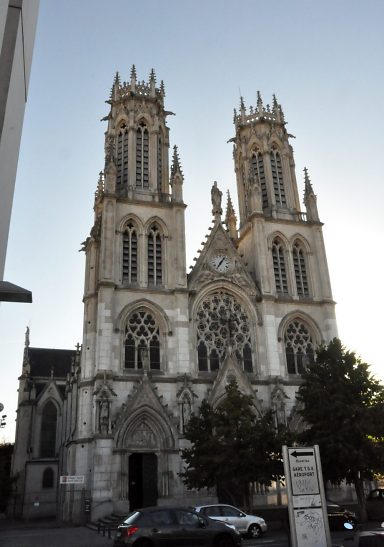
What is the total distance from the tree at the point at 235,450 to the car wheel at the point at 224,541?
7991 millimetres

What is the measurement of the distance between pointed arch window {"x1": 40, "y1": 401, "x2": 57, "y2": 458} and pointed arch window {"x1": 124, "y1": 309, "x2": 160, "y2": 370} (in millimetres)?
18859

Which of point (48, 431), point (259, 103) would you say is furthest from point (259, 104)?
point (48, 431)

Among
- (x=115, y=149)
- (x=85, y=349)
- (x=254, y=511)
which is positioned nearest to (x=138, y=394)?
(x=85, y=349)

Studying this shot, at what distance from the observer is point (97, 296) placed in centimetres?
3275

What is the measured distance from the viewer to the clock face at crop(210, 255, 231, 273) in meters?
36.0

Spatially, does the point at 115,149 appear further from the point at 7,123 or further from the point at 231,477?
the point at 7,123

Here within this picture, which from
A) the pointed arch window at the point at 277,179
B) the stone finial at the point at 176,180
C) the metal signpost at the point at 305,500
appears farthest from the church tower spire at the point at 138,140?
the metal signpost at the point at 305,500

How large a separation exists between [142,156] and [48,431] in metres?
26.1

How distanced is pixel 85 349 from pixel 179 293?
7001 millimetres

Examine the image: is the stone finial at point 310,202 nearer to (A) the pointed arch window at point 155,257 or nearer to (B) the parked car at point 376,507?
(A) the pointed arch window at point 155,257

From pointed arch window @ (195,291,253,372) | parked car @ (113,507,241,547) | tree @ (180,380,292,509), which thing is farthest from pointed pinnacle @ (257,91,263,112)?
parked car @ (113,507,241,547)

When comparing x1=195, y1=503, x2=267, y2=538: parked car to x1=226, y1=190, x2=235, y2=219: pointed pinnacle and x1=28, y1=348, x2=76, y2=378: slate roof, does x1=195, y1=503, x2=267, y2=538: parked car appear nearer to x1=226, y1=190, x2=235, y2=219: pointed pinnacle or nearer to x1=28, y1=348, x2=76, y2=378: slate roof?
x1=226, y1=190, x2=235, y2=219: pointed pinnacle

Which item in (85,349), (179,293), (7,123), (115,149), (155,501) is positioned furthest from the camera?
(115,149)

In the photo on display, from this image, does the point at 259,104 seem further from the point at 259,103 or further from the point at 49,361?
the point at 49,361
